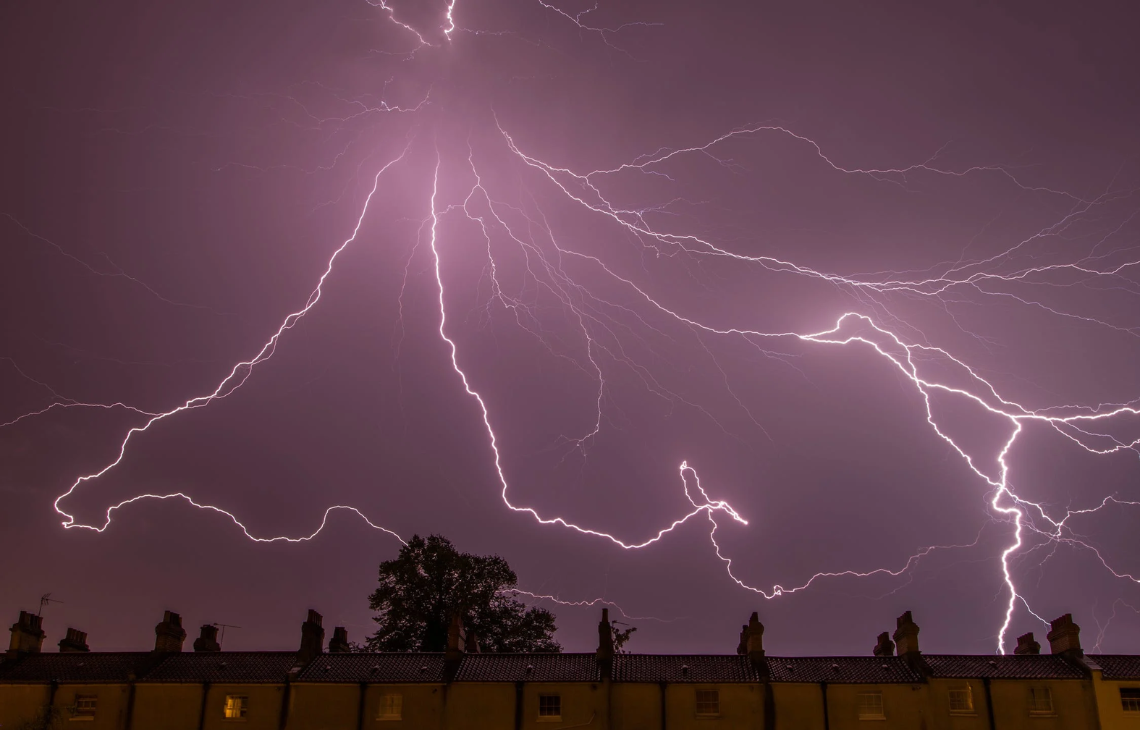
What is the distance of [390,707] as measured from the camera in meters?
29.2

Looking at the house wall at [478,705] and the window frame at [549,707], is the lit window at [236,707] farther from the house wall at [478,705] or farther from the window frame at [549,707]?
the window frame at [549,707]

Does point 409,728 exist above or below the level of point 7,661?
below

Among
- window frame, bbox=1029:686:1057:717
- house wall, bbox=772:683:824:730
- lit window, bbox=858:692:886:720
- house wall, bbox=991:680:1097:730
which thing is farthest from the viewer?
lit window, bbox=858:692:886:720

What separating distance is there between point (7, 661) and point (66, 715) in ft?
12.1

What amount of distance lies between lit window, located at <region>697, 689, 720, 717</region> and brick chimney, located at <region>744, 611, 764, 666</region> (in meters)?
1.82

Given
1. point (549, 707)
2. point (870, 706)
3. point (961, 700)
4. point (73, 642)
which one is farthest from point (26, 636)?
point (961, 700)

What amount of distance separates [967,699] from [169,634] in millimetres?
25824

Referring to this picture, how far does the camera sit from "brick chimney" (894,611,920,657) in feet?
98.8

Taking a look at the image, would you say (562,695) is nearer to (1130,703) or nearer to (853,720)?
(853,720)

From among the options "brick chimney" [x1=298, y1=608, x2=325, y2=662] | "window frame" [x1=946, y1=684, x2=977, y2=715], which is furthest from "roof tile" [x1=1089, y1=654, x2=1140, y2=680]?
"brick chimney" [x1=298, y1=608, x2=325, y2=662]

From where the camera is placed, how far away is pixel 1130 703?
28.3m

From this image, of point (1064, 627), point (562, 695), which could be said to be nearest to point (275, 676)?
point (562, 695)

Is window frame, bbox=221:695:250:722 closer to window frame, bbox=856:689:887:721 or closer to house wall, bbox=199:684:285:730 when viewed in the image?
house wall, bbox=199:684:285:730

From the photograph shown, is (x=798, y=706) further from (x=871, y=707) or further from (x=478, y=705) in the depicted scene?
(x=478, y=705)
